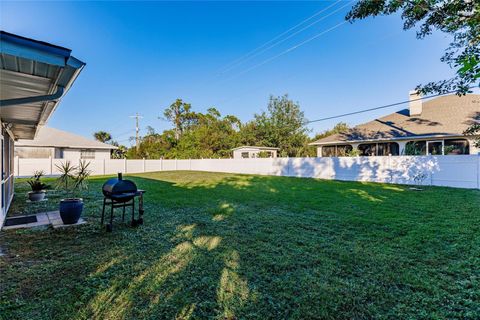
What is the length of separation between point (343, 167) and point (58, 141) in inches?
850

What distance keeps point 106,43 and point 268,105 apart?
67.4 feet

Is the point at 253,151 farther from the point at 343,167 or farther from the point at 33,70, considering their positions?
the point at 33,70

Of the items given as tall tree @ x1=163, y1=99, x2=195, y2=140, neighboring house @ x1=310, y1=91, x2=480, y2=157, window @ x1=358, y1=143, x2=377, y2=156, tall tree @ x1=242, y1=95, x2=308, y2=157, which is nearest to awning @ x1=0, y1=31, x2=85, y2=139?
neighboring house @ x1=310, y1=91, x2=480, y2=157

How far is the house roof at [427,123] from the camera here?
13133mm

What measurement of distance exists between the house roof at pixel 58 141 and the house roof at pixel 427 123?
19.7 meters

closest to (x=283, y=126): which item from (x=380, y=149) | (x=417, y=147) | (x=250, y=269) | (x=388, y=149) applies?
(x=380, y=149)

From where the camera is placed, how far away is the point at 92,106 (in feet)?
71.0

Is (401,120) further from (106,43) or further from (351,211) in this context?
(106,43)

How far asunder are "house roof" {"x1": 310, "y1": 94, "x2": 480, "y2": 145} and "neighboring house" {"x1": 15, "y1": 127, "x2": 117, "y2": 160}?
1944cm

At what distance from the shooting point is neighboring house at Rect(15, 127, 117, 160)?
1894cm

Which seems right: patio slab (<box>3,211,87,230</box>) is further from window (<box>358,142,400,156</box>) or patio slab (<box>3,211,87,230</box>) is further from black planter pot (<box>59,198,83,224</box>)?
window (<box>358,142,400,156</box>)

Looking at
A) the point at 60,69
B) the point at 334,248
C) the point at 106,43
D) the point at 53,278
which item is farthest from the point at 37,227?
the point at 106,43

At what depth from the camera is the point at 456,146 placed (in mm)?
13180

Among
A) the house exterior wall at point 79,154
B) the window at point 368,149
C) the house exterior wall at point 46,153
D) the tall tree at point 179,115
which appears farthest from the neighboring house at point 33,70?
the tall tree at point 179,115
